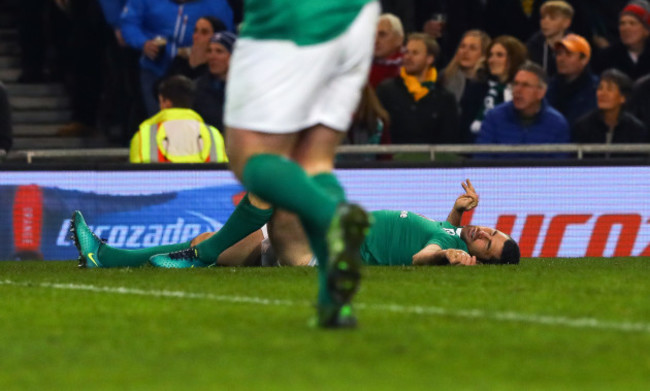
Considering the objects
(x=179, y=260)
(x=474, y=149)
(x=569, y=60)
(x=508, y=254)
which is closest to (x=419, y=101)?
(x=474, y=149)

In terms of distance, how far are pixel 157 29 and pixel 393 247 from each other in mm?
5245

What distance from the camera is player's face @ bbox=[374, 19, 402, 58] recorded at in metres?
13.4

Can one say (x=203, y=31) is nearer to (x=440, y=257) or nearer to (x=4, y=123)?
(x=4, y=123)

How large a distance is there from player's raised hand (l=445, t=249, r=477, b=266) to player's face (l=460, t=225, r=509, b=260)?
21cm

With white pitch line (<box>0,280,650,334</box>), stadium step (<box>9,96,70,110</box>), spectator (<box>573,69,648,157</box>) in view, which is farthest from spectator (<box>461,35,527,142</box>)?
white pitch line (<box>0,280,650,334</box>)

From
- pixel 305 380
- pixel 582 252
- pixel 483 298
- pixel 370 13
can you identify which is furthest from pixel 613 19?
pixel 305 380

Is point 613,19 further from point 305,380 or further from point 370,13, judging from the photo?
point 305,380

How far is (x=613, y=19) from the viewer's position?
51.2 feet

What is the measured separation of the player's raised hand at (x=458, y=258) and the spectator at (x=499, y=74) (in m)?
3.79

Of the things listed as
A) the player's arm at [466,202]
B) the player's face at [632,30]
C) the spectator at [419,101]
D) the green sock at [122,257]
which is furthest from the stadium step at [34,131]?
the player's arm at [466,202]

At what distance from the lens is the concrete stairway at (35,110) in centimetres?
1555

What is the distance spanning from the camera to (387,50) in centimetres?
1359

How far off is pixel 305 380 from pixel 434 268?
5103 millimetres

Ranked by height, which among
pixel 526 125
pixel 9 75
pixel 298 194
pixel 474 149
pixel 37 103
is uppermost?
pixel 298 194
